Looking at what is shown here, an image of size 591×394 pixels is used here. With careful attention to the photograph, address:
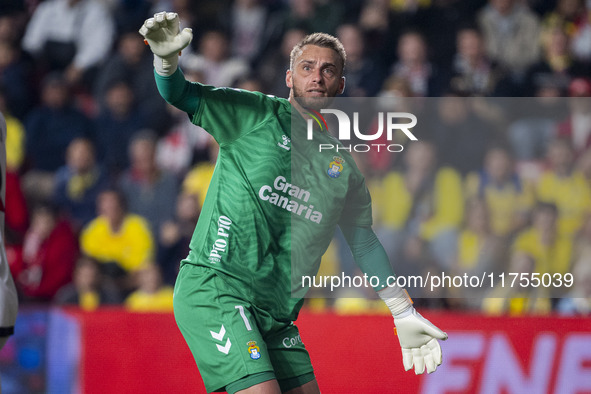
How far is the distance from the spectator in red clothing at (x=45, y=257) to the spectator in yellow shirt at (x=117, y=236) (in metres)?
0.17

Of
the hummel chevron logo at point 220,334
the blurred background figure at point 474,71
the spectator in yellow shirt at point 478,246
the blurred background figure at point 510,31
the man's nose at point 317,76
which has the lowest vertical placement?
the hummel chevron logo at point 220,334

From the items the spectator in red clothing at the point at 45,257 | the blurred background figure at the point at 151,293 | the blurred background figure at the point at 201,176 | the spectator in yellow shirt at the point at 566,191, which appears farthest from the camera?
the blurred background figure at the point at 201,176

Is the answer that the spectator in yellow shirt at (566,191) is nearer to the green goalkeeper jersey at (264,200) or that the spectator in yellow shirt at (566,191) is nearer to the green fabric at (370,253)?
the green fabric at (370,253)

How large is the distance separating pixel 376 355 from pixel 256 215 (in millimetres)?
2391

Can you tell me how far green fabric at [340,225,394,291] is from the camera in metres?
4.04

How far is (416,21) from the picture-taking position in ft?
26.2

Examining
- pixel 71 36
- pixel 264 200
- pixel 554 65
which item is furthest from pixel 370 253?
pixel 71 36

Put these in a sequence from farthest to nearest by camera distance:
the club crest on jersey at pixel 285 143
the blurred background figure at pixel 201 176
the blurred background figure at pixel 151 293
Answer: the blurred background figure at pixel 201 176 < the blurred background figure at pixel 151 293 < the club crest on jersey at pixel 285 143

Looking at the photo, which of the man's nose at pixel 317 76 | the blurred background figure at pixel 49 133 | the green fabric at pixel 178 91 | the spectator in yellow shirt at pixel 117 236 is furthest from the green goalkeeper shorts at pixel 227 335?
the blurred background figure at pixel 49 133

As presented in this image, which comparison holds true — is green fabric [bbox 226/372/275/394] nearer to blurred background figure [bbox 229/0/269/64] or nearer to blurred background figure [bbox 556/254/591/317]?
blurred background figure [bbox 556/254/591/317]

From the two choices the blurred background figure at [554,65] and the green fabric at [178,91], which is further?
the blurred background figure at [554,65]

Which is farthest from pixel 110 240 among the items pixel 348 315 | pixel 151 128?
pixel 348 315

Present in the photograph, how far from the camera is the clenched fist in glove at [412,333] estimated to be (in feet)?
13.4

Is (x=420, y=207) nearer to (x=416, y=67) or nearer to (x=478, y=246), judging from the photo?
(x=478, y=246)
